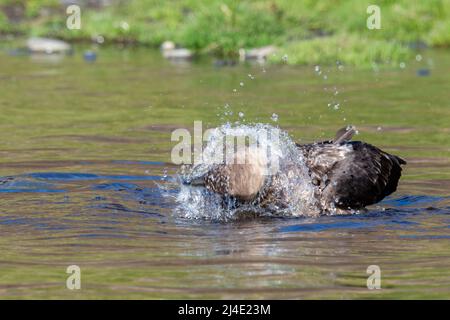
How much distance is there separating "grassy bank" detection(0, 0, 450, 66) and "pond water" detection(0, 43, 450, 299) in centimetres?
89

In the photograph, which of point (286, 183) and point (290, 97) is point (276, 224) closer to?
point (286, 183)

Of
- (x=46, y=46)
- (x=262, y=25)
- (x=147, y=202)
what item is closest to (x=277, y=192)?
(x=147, y=202)

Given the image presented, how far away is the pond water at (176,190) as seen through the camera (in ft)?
22.9

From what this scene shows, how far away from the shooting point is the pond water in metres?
Answer: 6.98

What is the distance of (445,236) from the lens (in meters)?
8.17

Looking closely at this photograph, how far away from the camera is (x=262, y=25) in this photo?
2014cm

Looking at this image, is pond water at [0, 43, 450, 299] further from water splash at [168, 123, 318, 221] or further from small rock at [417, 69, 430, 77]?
water splash at [168, 123, 318, 221]

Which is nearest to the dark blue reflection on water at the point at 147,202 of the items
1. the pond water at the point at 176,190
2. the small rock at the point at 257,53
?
the pond water at the point at 176,190

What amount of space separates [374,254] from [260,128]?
2401 mm

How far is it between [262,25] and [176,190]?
10536 mm

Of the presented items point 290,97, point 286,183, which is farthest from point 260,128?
point 290,97

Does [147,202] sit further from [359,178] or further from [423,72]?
[423,72]

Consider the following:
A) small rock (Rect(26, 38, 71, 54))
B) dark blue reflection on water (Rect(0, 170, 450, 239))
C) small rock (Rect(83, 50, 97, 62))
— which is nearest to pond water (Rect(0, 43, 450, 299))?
dark blue reflection on water (Rect(0, 170, 450, 239))

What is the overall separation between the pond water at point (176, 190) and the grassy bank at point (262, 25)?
889 mm
